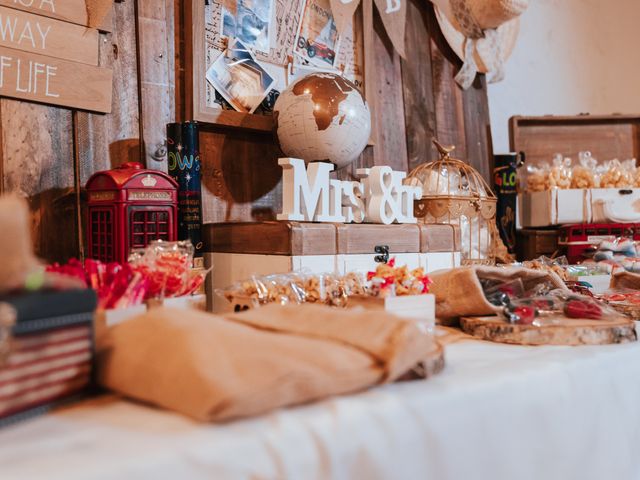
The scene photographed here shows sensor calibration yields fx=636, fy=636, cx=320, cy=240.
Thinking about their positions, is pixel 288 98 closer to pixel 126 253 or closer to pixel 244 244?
pixel 244 244

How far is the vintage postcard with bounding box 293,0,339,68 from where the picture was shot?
2141 mm

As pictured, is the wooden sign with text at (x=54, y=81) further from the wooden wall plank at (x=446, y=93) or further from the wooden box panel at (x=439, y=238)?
the wooden wall plank at (x=446, y=93)

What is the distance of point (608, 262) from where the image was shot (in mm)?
1976

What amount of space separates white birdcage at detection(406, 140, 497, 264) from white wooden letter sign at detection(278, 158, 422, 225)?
123mm

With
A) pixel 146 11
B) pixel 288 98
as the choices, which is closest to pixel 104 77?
pixel 146 11

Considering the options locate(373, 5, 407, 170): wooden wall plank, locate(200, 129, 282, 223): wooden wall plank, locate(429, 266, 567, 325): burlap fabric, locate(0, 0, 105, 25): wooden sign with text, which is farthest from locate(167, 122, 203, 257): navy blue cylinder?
locate(373, 5, 407, 170): wooden wall plank

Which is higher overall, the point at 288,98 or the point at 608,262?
the point at 288,98

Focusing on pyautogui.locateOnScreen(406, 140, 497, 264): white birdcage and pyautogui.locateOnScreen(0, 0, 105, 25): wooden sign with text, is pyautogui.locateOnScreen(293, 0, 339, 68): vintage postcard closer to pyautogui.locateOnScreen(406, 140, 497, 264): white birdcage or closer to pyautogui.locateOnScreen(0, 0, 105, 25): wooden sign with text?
pyautogui.locateOnScreen(406, 140, 497, 264): white birdcage

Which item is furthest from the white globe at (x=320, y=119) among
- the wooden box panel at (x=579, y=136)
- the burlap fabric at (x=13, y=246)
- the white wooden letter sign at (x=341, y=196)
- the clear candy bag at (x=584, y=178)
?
the wooden box panel at (x=579, y=136)

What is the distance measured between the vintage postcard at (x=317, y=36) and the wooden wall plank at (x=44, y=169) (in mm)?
842

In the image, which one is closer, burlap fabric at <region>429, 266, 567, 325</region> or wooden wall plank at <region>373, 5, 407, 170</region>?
burlap fabric at <region>429, 266, 567, 325</region>

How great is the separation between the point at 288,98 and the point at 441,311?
0.82 m

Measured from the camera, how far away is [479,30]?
2625 mm

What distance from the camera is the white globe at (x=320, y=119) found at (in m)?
1.76
